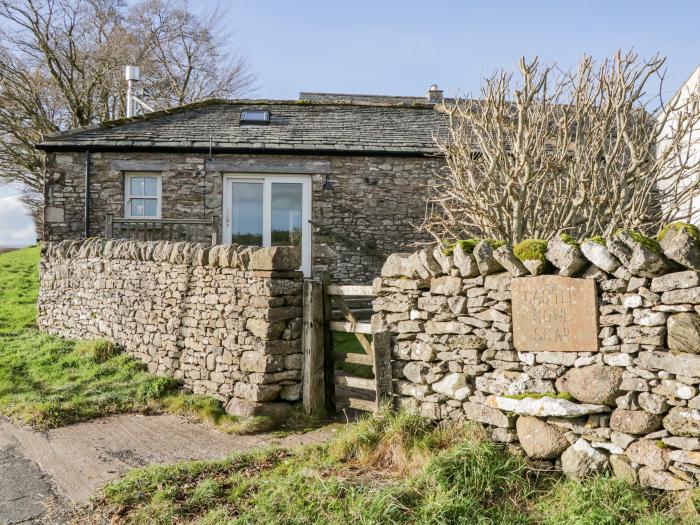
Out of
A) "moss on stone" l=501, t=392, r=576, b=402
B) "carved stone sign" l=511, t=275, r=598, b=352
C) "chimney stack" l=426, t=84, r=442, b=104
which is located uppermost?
"chimney stack" l=426, t=84, r=442, b=104

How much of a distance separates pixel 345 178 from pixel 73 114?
37.3 feet

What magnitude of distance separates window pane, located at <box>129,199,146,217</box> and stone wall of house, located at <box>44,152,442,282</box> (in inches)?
8.8

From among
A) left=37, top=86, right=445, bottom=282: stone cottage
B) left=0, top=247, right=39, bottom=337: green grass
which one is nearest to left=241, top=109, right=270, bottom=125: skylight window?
left=37, top=86, right=445, bottom=282: stone cottage

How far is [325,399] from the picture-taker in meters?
7.00

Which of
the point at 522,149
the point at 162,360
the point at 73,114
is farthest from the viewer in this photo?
the point at 73,114

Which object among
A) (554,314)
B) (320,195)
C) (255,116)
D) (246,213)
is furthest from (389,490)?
(255,116)

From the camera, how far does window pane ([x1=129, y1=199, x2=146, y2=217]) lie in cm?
1265

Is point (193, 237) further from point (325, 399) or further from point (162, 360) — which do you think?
point (325, 399)

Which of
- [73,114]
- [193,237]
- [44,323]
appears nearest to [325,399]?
[193,237]

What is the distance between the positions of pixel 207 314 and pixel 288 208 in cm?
544

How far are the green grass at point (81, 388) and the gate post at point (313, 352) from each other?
1.80ft

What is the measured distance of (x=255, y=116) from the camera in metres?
14.2

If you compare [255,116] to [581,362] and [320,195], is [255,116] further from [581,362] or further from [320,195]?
[581,362]

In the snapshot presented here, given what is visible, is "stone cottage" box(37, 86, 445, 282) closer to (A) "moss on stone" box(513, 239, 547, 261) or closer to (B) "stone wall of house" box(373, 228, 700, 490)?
(B) "stone wall of house" box(373, 228, 700, 490)
